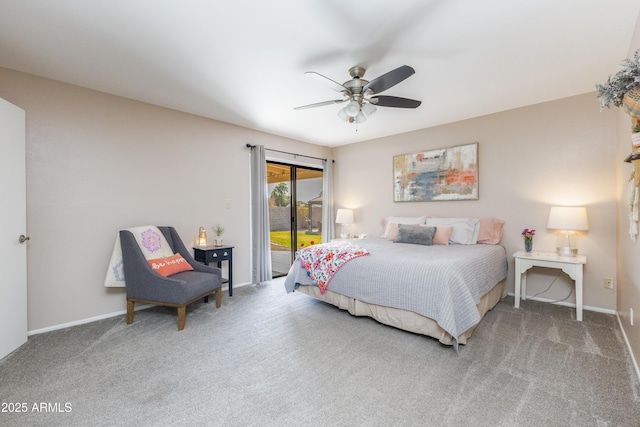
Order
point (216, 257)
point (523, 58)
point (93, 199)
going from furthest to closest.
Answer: point (216, 257) < point (93, 199) < point (523, 58)

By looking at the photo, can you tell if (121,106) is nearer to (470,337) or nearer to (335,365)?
(335,365)

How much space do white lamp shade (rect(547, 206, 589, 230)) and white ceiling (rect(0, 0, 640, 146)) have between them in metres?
1.38

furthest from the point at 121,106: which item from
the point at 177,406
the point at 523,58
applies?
the point at 523,58

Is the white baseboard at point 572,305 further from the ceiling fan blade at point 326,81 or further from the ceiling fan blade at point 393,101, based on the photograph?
the ceiling fan blade at point 326,81

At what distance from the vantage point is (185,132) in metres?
3.84

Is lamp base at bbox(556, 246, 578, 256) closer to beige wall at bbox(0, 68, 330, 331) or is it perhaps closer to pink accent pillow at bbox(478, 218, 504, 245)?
pink accent pillow at bbox(478, 218, 504, 245)

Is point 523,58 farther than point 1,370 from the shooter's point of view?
Yes

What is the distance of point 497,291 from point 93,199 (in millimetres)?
4862

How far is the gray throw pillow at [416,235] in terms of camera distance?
386cm

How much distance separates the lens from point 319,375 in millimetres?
2029

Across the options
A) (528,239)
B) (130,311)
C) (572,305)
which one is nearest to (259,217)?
(130,311)

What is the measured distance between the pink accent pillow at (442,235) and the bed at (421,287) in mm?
284

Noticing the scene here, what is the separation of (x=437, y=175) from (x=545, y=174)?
1362 mm

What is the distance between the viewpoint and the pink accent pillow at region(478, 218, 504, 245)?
151 inches
